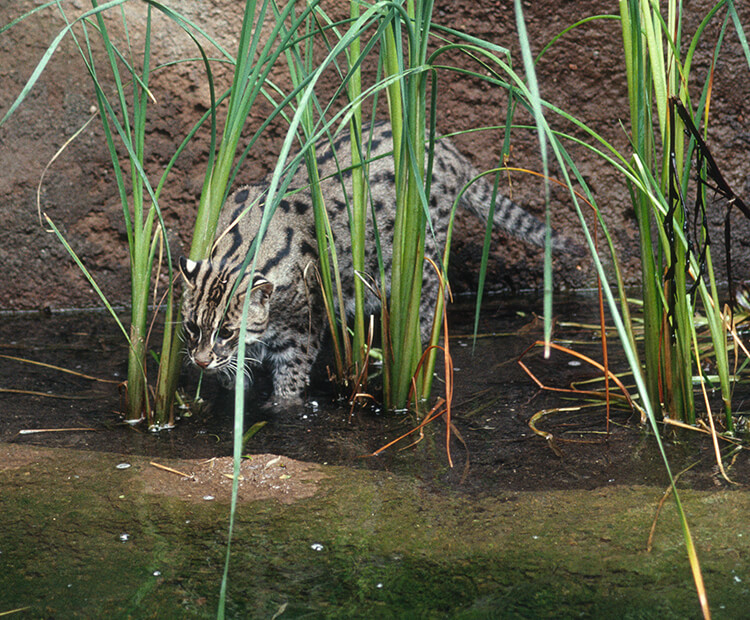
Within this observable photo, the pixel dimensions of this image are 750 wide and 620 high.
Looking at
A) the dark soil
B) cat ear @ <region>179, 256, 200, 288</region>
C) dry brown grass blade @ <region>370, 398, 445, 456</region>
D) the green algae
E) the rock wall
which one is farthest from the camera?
the rock wall

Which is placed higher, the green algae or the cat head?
the cat head

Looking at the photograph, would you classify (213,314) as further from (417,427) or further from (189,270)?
(417,427)

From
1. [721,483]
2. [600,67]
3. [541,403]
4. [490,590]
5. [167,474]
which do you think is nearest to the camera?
[490,590]

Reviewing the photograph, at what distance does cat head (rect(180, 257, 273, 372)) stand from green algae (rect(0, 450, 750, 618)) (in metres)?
0.99

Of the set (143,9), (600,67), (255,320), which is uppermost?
(143,9)

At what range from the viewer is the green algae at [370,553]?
179cm

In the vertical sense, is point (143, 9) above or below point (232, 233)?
above

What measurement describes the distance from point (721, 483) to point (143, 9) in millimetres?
4160

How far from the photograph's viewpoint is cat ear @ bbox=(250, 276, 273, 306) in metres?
3.44

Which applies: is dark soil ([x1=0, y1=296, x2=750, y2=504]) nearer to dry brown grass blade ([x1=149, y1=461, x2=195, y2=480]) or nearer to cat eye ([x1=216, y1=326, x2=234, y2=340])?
dry brown grass blade ([x1=149, y1=461, x2=195, y2=480])

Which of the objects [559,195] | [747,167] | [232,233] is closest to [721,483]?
[232,233]

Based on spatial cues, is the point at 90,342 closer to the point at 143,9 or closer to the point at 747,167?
the point at 143,9

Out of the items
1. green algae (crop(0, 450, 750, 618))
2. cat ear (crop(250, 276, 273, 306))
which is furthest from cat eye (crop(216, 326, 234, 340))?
green algae (crop(0, 450, 750, 618))

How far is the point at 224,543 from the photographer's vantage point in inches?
83.4
